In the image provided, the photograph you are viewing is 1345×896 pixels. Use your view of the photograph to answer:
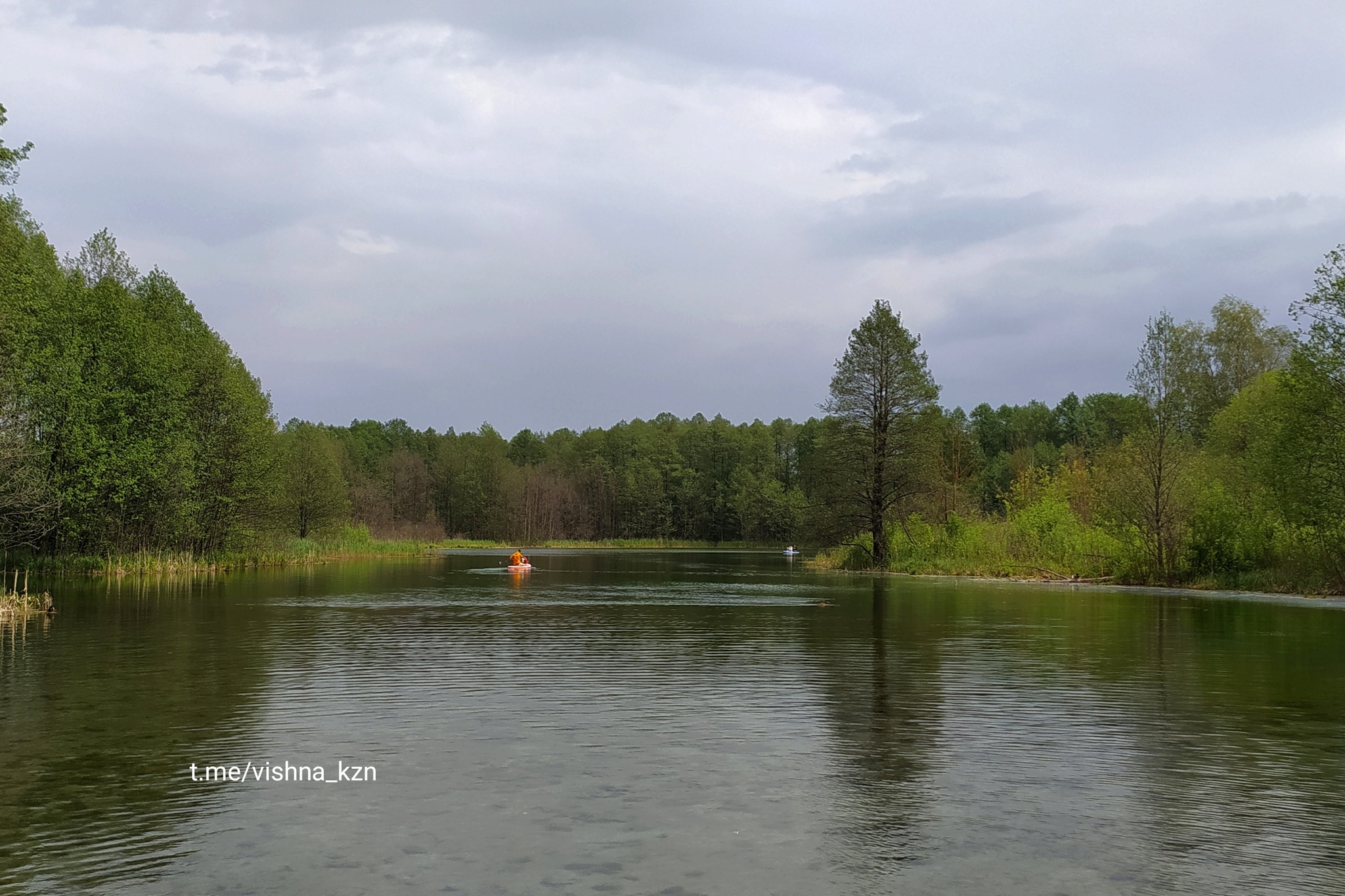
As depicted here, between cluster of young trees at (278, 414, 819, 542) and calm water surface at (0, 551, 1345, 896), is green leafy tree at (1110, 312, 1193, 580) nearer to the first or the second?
calm water surface at (0, 551, 1345, 896)

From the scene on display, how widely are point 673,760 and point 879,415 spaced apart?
54.0m

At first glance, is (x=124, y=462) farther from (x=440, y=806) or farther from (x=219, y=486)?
(x=440, y=806)

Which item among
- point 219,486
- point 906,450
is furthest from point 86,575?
point 906,450

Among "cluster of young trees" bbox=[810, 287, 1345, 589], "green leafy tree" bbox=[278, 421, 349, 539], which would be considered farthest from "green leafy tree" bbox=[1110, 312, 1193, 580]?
"green leafy tree" bbox=[278, 421, 349, 539]

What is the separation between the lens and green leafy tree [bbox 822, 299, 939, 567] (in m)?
63.4

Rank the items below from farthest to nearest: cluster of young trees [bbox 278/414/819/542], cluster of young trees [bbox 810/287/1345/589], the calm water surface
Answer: cluster of young trees [bbox 278/414/819/542] < cluster of young trees [bbox 810/287/1345/589] < the calm water surface

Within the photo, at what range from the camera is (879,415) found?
64.0 m

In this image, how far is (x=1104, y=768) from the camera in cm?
1134

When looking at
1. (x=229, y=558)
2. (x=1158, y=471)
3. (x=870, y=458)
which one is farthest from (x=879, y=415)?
(x=229, y=558)

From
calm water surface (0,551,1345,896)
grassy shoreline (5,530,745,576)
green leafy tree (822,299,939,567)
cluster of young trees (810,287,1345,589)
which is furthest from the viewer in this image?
green leafy tree (822,299,939,567)

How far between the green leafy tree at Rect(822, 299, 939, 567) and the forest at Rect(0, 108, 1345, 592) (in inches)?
4.8

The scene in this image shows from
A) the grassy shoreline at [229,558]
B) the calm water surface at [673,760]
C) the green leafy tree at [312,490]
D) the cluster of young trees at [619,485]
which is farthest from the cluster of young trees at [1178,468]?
the cluster of young trees at [619,485]

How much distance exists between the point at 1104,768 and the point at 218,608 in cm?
2797

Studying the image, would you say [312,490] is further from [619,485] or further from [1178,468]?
[619,485]
